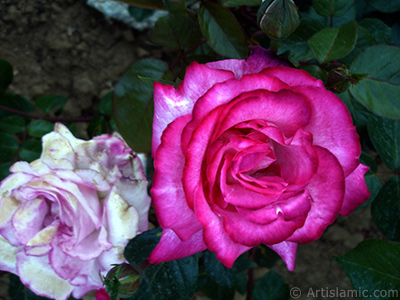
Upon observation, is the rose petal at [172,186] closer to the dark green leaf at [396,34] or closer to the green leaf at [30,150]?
the green leaf at [30,150]

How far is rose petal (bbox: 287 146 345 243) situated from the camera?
400 millimetres

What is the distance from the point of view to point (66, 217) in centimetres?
62

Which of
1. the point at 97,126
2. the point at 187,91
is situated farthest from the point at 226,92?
the point at 97,126

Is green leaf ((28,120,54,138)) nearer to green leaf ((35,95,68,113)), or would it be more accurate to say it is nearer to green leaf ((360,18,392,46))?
green leaf ((35,95,68,113))

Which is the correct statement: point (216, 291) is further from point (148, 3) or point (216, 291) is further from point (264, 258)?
point (148, 3)

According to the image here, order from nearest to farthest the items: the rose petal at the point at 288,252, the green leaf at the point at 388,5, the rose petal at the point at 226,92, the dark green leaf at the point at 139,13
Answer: the rose petal at the point at 226,92 → the rose petal at the point at 288,252 → the green leaf at the point at 388,5 → the dark green leaf at the point at 139,13

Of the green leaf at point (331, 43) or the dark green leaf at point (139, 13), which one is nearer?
the green leaf at point (331, 43)

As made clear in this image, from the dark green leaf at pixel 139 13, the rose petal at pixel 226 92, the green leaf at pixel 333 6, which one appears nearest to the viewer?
the rose petal at pixel 226 92

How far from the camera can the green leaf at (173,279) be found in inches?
25.9

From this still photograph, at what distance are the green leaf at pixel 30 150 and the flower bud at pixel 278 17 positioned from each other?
69cm

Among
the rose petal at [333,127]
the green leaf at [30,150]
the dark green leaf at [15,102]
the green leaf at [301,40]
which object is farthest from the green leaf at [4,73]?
the rose petal at [333,127]

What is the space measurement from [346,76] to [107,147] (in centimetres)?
45

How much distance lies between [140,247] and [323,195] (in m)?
0.37

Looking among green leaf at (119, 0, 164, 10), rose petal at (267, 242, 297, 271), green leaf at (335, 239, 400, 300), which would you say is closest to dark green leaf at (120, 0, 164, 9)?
green leaf at (119, 0, 164, 10)
